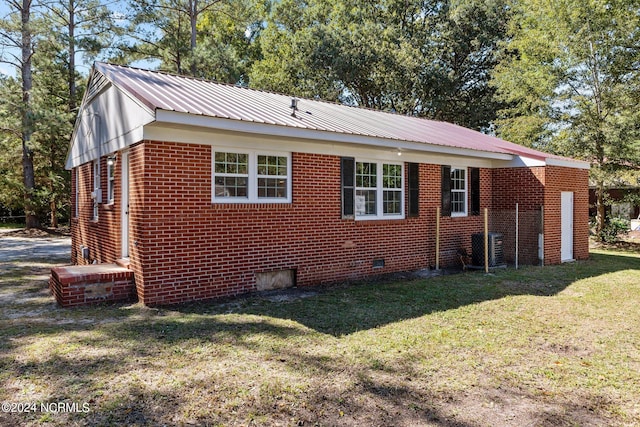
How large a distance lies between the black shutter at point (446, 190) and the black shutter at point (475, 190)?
101 cm

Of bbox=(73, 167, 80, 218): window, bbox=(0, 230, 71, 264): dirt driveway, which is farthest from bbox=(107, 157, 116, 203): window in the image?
bbox=(0, 230, 71, 264): dirt driveway

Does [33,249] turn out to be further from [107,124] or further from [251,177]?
[251,177]

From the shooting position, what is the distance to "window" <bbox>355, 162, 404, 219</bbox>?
9398 millimetres

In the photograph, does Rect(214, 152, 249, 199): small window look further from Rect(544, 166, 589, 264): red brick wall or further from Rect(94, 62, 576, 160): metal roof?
Rect(544, 166, 589, 264): red brick wall

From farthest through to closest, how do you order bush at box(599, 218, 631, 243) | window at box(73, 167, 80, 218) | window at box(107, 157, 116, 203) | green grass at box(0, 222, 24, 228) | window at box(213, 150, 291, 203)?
green grass at box(0, 222, 24, 228)
bush at box(599, 218, 631, 243)
window at box(73, 167, 80, 218)
window at box(107, 157, 116, 203)
window at box(213, 150, 291, 203)

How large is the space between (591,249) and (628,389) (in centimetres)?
1385

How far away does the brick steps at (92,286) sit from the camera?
6688 millimetres

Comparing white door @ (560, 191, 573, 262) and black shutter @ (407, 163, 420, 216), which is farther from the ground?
black shutter @ (407, 163, 420, 216)

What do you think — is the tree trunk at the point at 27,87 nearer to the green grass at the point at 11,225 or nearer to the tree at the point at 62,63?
the tree at the point at 62,63

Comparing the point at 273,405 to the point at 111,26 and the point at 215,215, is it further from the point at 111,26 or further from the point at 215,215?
the point at 111,26

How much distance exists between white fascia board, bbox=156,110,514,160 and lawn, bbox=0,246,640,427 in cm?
274

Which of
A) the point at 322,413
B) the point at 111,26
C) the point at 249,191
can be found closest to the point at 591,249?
the point at 249,191

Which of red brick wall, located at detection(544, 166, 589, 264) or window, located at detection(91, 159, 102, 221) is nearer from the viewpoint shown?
window, located at detection(91, 159, 102, 221)

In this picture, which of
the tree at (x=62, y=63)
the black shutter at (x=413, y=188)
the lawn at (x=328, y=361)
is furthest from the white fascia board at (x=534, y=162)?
the tree at (x=62, y=63)
